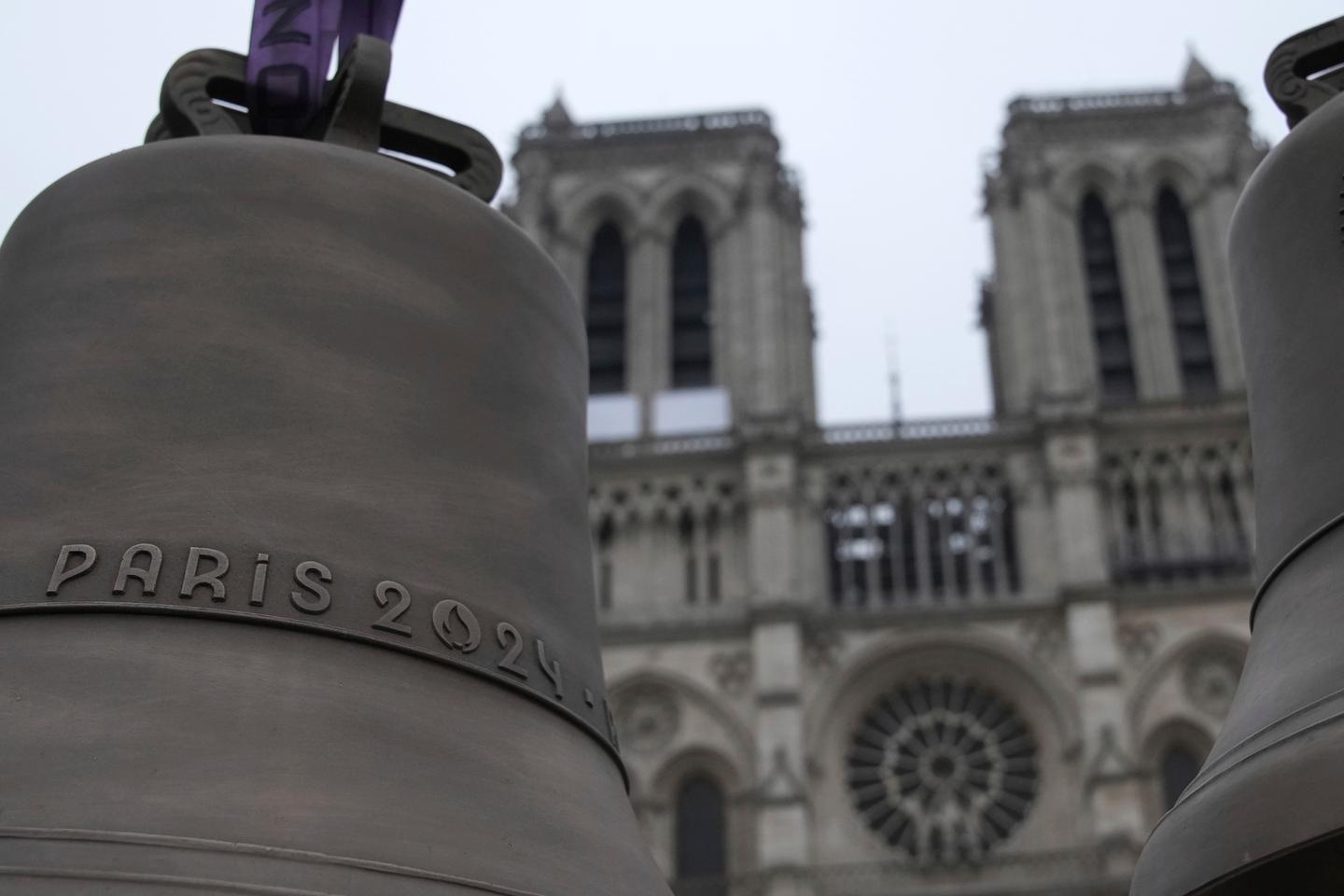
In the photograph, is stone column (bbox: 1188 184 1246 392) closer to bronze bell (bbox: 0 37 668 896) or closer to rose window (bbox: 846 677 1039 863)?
rose window (bbox: 846 677 1039 863)

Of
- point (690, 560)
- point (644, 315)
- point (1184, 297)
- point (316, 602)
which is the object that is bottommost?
point (316, 602)

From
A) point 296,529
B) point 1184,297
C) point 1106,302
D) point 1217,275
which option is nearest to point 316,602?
point 296,529

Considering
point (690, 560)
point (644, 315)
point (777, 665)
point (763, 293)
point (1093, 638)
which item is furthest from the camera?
point (644, 315)

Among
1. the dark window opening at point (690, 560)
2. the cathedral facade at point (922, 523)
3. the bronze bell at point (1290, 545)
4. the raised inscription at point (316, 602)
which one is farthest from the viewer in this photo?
the dark window opening at point (690, 560)

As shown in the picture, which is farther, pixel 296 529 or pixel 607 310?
pixel 607 310

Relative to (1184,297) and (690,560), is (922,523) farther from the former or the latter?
(1184,297)

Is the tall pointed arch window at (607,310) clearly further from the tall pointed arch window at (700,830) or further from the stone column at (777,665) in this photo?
the tall pointed arch window at (700,830)

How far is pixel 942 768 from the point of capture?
31141 mm

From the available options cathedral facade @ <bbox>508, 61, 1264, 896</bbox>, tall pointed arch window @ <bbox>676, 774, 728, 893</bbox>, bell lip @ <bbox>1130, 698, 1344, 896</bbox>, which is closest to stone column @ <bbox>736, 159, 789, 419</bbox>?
cathedral facade @ <bbox>508, 61, 1264, 896</bbox>

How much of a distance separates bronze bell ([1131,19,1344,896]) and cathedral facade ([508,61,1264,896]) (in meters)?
25.7

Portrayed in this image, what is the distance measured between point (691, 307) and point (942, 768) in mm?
12344

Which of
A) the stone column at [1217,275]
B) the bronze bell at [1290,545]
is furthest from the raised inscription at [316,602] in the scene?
the stone column at [1217,275]

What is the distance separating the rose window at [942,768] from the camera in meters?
30.5

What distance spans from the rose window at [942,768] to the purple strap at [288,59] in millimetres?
27019
